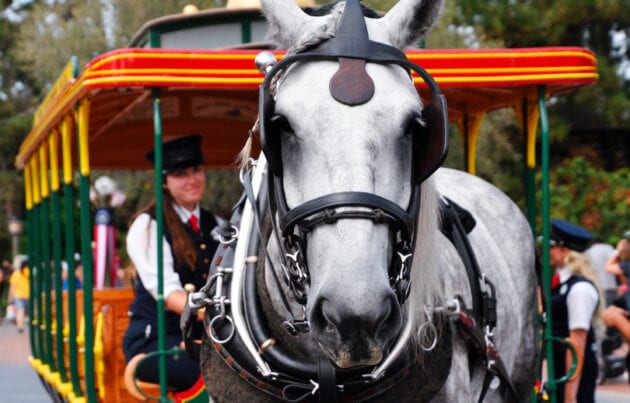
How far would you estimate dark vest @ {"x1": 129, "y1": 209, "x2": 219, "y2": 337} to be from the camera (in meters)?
5.20

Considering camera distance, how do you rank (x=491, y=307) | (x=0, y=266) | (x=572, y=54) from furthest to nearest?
(x=0, y=266) → (x=572, y=54) → (x=491, y=307)

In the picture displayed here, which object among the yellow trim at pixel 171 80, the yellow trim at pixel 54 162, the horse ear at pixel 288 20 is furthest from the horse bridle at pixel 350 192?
the yellow trim at pixel 54 162

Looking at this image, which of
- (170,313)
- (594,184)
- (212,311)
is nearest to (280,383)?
(212,311)

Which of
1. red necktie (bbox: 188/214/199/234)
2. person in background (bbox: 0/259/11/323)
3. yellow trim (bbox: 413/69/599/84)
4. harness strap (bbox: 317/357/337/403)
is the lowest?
person in background (bbox: 0/259/11/323)

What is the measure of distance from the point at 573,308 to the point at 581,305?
2.2 inches

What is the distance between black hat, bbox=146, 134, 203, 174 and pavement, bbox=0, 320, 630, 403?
19.7 ft

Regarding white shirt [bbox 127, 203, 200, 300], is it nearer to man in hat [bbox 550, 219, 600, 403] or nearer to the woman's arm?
the woman's arm

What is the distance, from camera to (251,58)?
4.51 meters

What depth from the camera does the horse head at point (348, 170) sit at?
2.46 metres

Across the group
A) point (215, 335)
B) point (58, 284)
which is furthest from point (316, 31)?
point (58, 284)

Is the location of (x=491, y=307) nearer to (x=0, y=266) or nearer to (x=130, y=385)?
(x=130, y=385)

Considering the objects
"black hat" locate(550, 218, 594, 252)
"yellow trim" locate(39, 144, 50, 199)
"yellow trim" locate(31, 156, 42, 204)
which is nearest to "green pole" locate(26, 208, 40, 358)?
"yellow trim" locate(31, 156, 42, 204)

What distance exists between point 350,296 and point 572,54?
270 centimetres

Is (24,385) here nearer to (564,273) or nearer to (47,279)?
(47,279)
